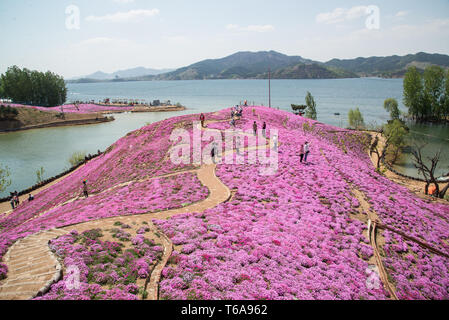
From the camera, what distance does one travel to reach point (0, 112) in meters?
111

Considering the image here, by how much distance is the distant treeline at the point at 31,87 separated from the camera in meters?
147

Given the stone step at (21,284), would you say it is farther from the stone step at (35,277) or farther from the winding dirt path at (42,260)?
the stone step at (35,277)

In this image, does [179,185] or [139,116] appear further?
[139,116]

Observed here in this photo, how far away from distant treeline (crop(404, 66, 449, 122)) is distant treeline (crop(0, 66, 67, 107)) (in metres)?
190

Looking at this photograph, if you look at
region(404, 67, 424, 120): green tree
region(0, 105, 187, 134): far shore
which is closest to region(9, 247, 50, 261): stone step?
region(0, 105, 187, 134): far shore

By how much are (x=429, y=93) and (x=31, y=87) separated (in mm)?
205715

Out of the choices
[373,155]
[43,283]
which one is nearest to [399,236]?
[43,283]

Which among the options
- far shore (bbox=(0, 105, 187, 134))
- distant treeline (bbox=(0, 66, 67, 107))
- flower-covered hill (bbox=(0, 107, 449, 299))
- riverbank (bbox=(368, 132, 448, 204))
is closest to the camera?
flower-covered hill (bbox=(0, 107, 449, 299))

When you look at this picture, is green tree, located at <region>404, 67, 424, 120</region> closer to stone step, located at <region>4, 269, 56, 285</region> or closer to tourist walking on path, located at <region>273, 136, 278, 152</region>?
tourist walking on path, located at <region>273, 136, 278, 152</region>

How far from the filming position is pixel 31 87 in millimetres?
150500

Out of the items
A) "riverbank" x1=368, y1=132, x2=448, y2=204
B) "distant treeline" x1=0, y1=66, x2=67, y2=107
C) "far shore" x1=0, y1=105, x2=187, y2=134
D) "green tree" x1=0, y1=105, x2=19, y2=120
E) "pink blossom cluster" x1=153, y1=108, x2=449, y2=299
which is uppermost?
"distant treeline" x1=0, y1=66, x2=67, y2=107

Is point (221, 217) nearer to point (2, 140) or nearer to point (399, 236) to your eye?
point (399, 236)

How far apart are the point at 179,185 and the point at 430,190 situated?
4313cm

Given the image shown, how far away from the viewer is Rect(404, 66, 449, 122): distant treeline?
107 metres
